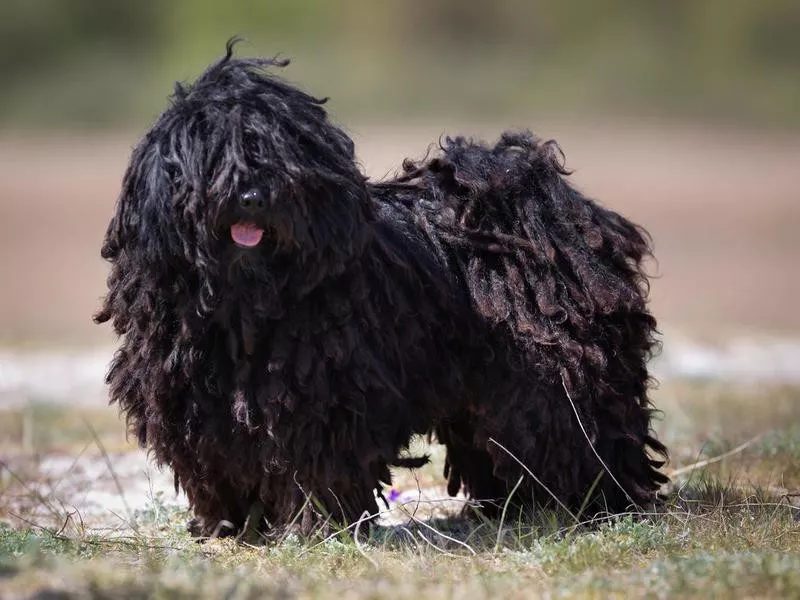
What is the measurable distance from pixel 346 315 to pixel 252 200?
720 mm

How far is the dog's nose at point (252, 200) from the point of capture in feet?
19.2

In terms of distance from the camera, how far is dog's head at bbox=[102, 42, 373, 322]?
590 centimetres

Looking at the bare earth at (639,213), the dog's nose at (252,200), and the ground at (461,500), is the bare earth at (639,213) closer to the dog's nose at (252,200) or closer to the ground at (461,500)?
the ground at (461,500)

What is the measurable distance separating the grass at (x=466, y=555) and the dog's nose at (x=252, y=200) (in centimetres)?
153

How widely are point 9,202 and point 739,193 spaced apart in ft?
49.9

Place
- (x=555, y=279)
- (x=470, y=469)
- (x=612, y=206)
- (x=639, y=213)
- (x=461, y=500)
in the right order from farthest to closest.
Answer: (x=639, y=213)
(x=612, y=206)
(x=461, y=500)
(x=470, y=469)
(x=555, y=279)

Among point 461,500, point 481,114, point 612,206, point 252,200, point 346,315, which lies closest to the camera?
point 252,200

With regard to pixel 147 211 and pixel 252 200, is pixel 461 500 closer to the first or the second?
pixel 252 200

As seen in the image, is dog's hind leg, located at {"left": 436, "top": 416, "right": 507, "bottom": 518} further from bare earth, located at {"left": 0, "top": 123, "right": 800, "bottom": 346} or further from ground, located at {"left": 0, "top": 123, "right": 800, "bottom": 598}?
bare earth, located at {"left": 0, "top": 123, "right": 800, "bottom": 346}

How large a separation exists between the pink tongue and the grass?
4.54 ft

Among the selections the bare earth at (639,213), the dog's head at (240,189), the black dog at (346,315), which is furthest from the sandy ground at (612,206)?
the dog's head at (240,189)

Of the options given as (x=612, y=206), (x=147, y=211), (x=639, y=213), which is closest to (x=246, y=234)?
(x=147, y=211)

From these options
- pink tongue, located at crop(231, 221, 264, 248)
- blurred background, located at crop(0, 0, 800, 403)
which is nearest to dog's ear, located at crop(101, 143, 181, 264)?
pink tongue, located at crop(231, 221, 264, 248)

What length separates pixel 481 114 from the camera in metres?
39.2
